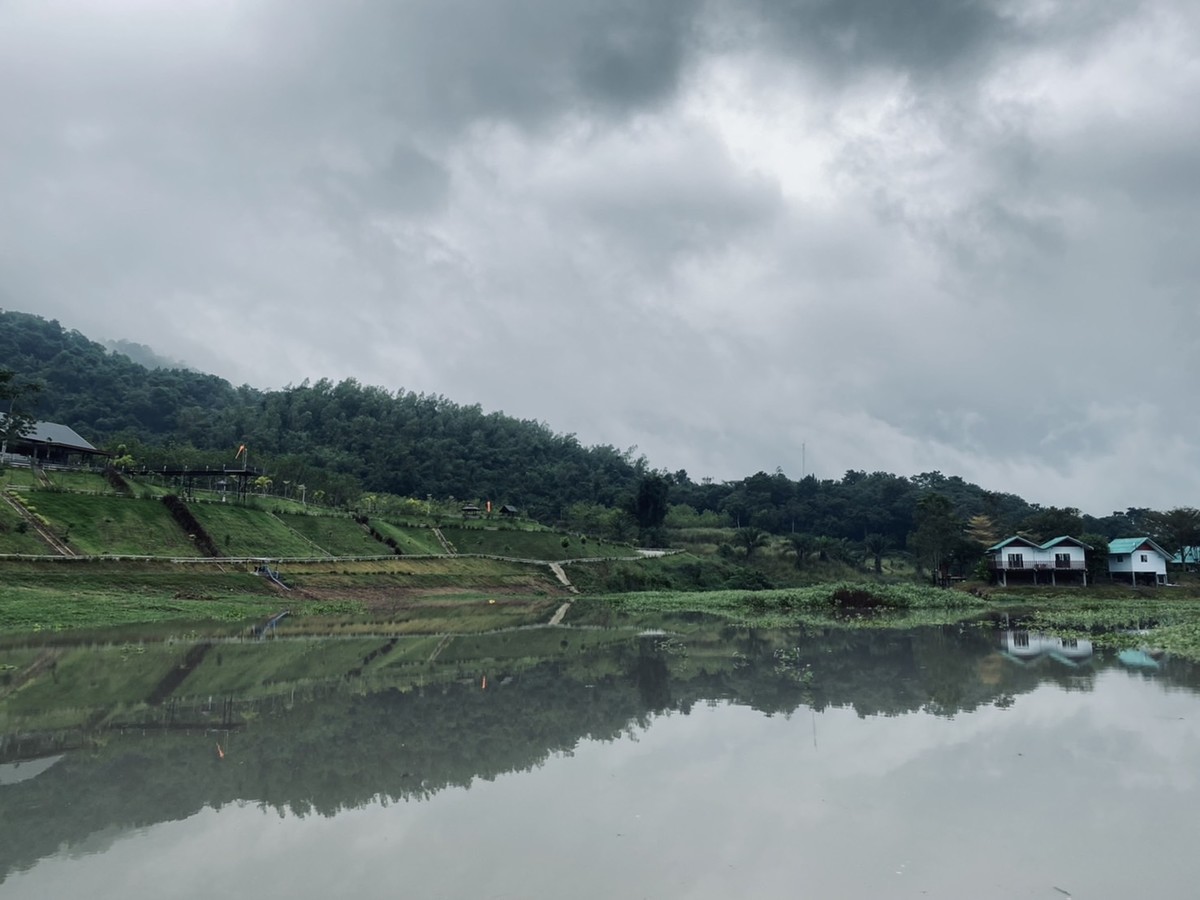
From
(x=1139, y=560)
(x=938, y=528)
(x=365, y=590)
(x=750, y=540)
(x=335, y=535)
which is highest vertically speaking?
(x=938, y=528)

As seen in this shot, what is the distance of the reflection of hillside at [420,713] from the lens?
9.56 meters

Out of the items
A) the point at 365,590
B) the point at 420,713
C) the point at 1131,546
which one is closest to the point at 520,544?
the point at 365,590

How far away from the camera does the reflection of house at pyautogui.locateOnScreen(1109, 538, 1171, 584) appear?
202 feet

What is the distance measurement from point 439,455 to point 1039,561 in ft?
284

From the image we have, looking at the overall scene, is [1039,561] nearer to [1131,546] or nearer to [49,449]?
[1131,546]

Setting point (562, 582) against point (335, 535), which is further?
point (562, 582)

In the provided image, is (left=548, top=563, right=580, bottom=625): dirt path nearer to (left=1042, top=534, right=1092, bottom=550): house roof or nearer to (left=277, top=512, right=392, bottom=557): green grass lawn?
(left=277, top=512, right=392, bottom=557): green grass lawn

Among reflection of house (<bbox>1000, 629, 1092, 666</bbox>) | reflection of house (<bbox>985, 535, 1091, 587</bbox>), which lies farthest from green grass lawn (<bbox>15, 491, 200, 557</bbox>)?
reflection of house (<bbox>985, 535, 1091, 587</bbox>)

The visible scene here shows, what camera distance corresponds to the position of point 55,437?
207 ft

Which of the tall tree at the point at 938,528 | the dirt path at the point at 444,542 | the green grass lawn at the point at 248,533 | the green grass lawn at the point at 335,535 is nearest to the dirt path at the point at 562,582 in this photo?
the dirt path at the point at 444,542

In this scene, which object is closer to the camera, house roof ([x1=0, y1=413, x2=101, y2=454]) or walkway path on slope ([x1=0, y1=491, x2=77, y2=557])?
Result: walkway path on slope ([x1=0, y1=491, x2=77, y2=557])

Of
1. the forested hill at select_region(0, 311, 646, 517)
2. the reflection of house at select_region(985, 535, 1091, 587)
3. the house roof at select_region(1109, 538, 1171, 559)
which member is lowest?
the reflection of house at select_region(985, 535, 1091, 587)

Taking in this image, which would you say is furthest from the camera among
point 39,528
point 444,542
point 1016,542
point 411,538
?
point 444,542

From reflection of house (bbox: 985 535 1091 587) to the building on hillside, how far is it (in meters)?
74.7
